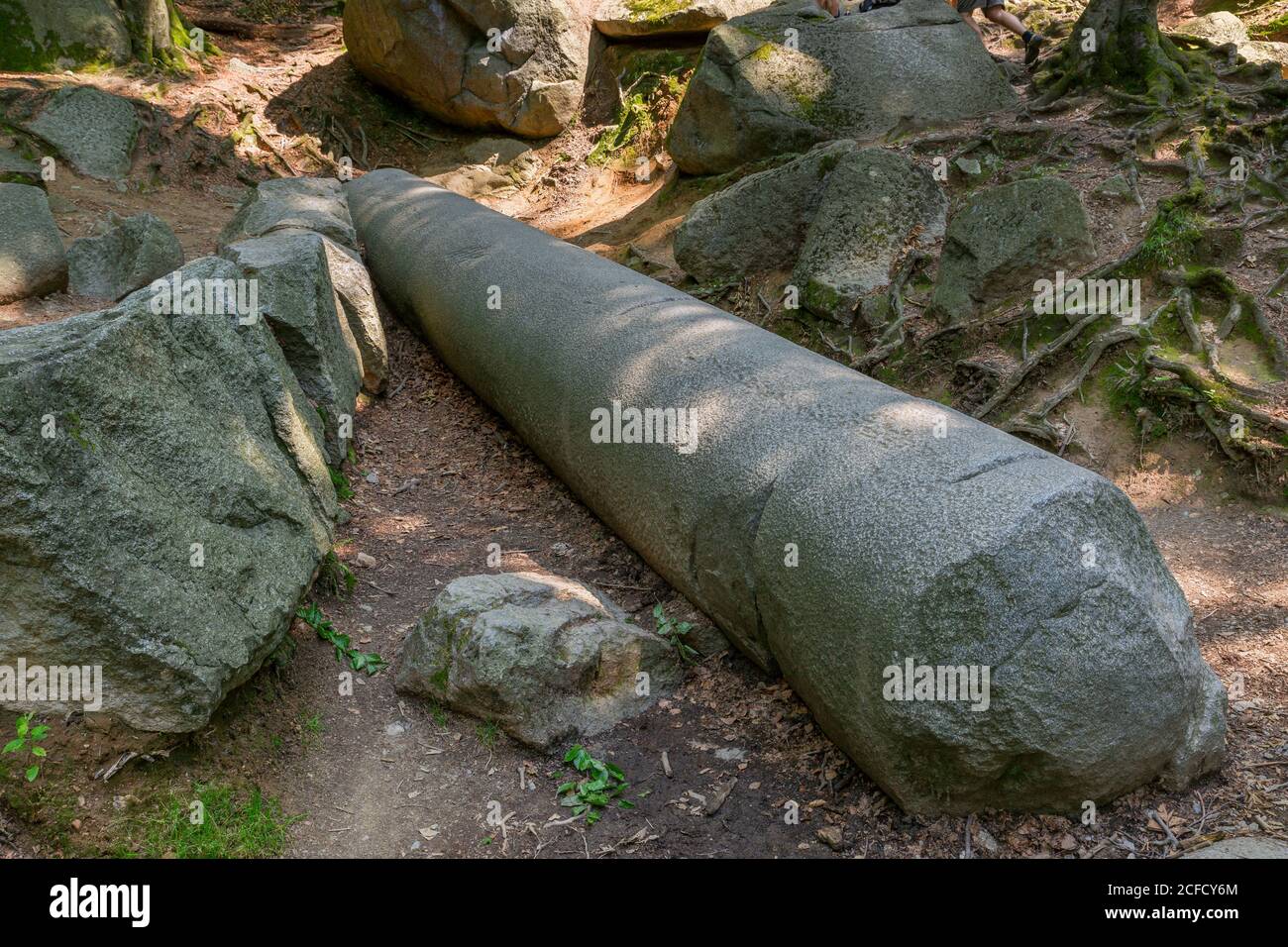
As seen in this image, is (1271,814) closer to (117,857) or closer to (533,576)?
(533,576)

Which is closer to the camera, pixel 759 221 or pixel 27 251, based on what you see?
pixel 27 251

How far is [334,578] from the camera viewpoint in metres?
4.62

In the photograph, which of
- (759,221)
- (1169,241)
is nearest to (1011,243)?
(1169,241)

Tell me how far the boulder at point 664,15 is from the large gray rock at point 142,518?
9.43m

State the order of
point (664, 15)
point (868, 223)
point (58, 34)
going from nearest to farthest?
point (868, 223)
point (58, 34)
point (664, 15)

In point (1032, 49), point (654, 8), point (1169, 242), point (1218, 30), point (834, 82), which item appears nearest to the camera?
point (1169, 242)

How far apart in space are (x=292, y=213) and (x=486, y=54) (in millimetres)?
6164

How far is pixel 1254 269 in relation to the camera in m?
5.69

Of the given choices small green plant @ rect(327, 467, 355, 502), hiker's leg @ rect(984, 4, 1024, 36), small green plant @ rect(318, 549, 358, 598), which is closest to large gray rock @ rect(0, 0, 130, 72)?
small green plant @ rect(327, 467, 355, 502)

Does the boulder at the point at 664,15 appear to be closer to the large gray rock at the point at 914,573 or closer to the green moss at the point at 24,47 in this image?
the green moss at the point at 24,47

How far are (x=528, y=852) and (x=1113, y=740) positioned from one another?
198cm

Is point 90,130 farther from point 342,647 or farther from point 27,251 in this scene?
point 342,647

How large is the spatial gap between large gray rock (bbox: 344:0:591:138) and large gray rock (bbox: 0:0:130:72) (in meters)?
3.17

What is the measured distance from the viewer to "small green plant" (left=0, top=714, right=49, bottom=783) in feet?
9.63
